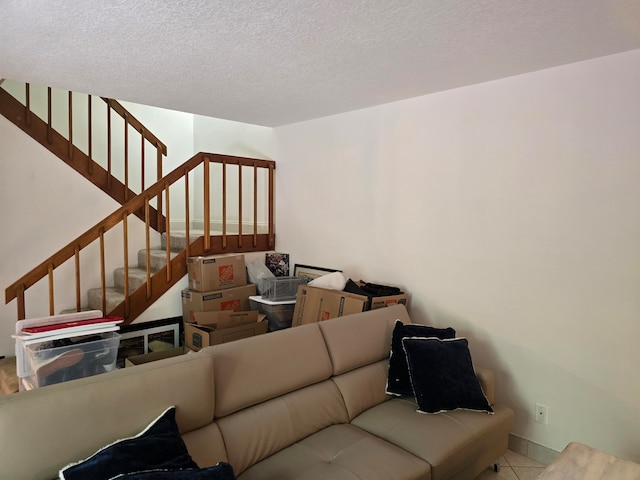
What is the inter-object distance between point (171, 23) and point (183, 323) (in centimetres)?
260

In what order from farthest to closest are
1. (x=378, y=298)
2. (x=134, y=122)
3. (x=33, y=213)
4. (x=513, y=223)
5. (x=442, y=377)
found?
(x=134, y=122), (x=33, y=213), (x=378, y=298), (x=513, y=223), (x=442, y=377)

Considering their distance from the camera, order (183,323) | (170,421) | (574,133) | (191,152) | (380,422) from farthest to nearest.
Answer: (191,152) → (183,323) → (574,133) → (380,422) → (170,421)

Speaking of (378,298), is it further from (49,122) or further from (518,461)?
(49,122)

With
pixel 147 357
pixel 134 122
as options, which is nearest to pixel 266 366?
pixel 147 357

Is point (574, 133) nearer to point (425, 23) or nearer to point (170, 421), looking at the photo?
point (425, 23)

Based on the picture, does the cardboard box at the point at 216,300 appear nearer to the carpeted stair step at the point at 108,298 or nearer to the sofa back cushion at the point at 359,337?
the carpeted stair step at the point at 108,298

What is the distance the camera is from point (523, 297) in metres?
2.69

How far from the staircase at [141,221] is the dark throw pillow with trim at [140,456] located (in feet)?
6.33

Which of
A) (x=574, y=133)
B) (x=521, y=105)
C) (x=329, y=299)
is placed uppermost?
(x=521, y=105)

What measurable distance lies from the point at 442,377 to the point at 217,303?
→ 2060 millimetres

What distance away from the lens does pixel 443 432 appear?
214 cm

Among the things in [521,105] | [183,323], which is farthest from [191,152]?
[521,105]

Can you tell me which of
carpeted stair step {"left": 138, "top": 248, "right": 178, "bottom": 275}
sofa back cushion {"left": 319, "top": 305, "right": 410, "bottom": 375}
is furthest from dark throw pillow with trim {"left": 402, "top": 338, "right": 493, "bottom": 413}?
carpeted stair step {"left": 138, "top": 248, "right": 178, "bottom": 275}

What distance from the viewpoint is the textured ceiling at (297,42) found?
180 cm
